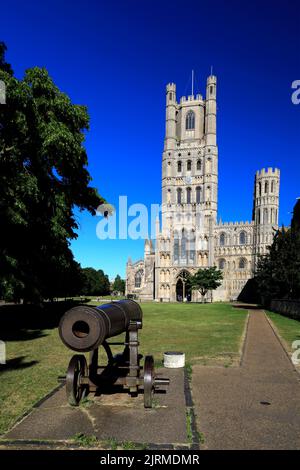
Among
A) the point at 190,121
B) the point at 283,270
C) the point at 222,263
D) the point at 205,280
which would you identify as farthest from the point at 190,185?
the point at 283,270

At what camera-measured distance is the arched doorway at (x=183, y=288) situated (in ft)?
210

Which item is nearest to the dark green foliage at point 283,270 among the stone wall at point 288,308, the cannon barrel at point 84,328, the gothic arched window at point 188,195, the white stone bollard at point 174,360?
the stone wall at point 288,308

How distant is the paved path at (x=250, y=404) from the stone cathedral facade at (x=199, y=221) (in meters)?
53.5

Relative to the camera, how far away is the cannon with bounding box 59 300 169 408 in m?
6.03

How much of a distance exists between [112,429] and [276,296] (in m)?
34.2

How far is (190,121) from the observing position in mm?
69938

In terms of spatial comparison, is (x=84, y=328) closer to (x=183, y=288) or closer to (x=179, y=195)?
(x=183, y=288)

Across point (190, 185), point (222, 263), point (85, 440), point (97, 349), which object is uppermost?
point (190, 185)

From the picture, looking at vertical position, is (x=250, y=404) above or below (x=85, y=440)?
below

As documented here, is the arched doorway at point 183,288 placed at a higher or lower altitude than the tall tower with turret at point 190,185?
lower

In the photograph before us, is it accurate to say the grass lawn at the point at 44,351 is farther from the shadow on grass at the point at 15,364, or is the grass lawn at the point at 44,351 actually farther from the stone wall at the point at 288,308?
the stone wall at the point at 288,308

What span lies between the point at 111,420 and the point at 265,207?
6104 cm

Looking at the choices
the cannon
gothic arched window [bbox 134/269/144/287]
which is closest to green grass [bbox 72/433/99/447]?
the cannon

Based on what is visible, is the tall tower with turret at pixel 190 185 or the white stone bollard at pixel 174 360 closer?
the white stone bollard at pixel 174 360
